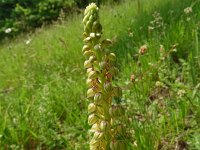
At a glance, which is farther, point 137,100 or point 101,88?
point 137,100

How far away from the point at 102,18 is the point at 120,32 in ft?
5.52

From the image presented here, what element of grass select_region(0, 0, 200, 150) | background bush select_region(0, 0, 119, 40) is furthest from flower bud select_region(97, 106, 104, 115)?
background bush select_region(0, 0, 119, 40)

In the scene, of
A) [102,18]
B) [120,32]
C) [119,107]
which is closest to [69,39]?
[102,18]

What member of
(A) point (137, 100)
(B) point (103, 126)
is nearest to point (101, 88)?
(B) point (103, 126)

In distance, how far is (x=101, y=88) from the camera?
165cm

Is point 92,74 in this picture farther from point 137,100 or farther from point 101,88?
point 137,100

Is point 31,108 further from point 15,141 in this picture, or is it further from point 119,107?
point 119,107

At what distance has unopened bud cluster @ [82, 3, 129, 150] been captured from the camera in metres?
1.61

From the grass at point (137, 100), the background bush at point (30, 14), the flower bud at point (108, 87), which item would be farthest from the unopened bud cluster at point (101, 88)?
the background bush at point (30, 14)

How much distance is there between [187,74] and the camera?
3650 millimetres

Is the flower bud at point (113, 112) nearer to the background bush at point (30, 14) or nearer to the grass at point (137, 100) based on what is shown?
the grass at point (137, 100)

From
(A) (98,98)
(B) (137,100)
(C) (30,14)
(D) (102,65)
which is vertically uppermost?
(C) (30,14)

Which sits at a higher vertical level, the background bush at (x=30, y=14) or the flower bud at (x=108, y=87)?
the background bush at (x=30, y=14)

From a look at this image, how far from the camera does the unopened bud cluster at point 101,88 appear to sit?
1.61 metres
